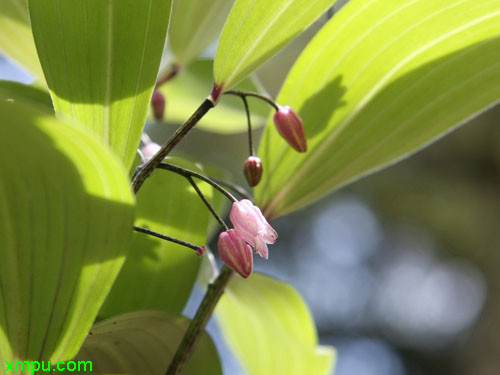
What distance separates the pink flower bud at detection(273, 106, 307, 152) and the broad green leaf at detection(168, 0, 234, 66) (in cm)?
25

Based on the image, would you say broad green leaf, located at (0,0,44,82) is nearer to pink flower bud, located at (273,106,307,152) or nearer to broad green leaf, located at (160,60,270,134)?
broad green leaf, located at (160,60,270,134)

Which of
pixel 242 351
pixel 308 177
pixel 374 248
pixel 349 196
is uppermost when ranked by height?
pixel 308 177

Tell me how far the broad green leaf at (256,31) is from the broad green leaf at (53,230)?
154 millimetres

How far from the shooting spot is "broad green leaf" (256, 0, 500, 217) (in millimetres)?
461

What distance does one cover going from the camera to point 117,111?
0.41m

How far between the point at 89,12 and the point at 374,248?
4.03 m

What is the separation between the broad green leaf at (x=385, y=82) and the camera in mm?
461

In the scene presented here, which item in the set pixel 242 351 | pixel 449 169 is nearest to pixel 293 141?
pixel 242 351

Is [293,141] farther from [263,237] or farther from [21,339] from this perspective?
[21,339]

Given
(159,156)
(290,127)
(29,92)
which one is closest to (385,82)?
(290,127)

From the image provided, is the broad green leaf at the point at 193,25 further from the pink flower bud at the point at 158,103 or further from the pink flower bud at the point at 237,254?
the pink flower bud at the point at 237,254

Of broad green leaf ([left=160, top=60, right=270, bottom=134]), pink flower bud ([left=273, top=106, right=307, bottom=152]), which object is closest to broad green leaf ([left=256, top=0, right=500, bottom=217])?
pink flower bud ([left=273, top=106, right=307, bottom=152])

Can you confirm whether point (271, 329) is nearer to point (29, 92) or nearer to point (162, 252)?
point (162, 252)

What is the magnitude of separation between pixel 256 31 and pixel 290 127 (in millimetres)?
90
